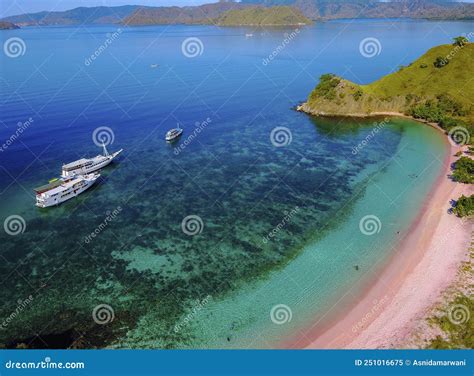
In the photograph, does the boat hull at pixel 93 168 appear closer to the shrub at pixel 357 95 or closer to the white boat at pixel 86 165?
the white boat at pixel 86 165

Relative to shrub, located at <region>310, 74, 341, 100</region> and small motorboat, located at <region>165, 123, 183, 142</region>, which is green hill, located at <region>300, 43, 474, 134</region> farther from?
small motorboat, located at <region>165, 123, 183, 142</region>

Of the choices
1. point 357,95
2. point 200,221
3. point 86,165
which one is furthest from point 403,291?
point 357,95

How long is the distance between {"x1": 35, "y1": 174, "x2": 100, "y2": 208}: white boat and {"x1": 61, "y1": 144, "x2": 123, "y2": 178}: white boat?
224 centimetres

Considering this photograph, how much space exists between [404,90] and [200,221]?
280 ft

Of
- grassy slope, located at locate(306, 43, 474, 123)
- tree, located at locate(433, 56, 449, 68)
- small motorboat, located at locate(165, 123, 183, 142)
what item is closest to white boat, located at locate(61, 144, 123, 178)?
small motorboat, located at locate(165, 123, 183, 142)

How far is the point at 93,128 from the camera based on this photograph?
92.0 m

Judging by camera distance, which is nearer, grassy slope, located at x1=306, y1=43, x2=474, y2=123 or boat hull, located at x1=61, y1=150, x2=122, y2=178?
boat hull, located at x1=61, y1=150, x2=122, y2=178

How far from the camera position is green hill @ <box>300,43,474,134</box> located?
95.9 meters

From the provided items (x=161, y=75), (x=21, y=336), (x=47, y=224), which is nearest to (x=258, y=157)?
(x=47, y=224)

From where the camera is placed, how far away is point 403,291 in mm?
38562

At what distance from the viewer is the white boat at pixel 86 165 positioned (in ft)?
210

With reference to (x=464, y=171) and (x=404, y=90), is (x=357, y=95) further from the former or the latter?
(x=464, y=171)

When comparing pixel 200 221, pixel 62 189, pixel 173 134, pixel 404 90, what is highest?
pixel 404 90

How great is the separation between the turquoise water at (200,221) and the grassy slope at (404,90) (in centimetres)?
728
